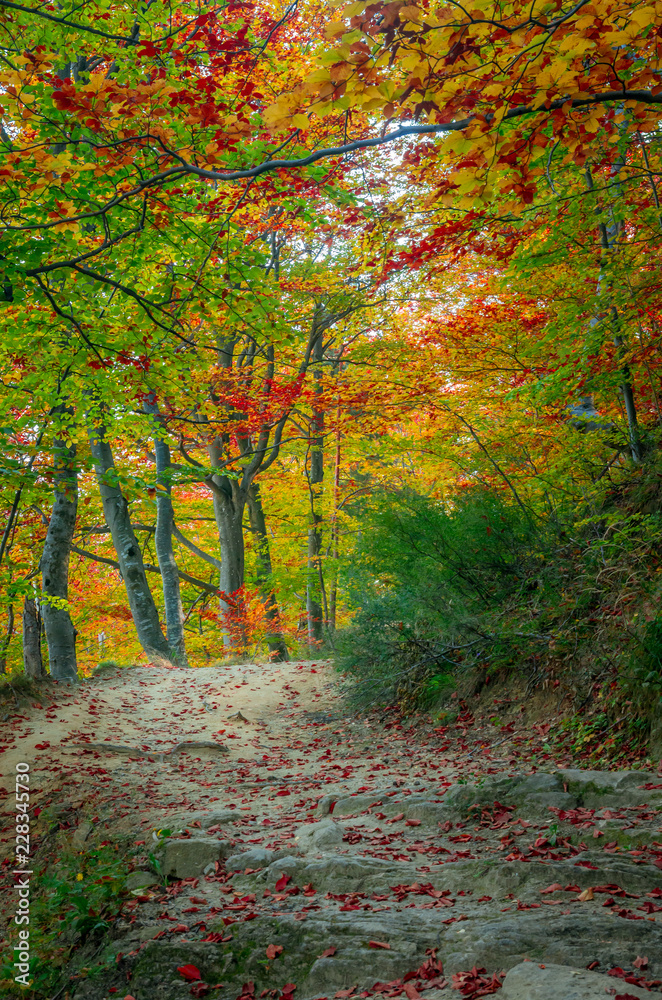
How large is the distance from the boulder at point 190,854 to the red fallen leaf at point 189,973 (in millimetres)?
1027

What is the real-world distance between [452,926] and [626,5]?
4.12m

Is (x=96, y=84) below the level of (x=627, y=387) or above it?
above

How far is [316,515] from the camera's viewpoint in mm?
16078

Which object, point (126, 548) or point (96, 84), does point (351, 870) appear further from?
point (126, 548)

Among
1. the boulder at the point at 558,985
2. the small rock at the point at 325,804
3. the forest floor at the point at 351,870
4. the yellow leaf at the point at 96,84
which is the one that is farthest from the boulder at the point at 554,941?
the yellow leaf at the point at 96,84

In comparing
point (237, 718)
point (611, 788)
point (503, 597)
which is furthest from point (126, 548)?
point (611, 788)

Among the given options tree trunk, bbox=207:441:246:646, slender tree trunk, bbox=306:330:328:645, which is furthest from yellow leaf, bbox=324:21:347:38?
tree trunk, bbox=207:441:246:646

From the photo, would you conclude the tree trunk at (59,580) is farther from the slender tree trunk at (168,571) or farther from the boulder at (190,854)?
the boulder at (190,854)

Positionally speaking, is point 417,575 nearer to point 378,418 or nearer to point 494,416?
point 494,416

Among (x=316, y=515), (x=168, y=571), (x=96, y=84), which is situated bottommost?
(x=168, y=571)

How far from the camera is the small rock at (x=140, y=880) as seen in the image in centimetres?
377

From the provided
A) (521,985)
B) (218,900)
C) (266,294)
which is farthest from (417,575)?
(521,985)

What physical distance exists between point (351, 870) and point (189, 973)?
1.01m

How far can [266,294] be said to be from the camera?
21.7 ft
